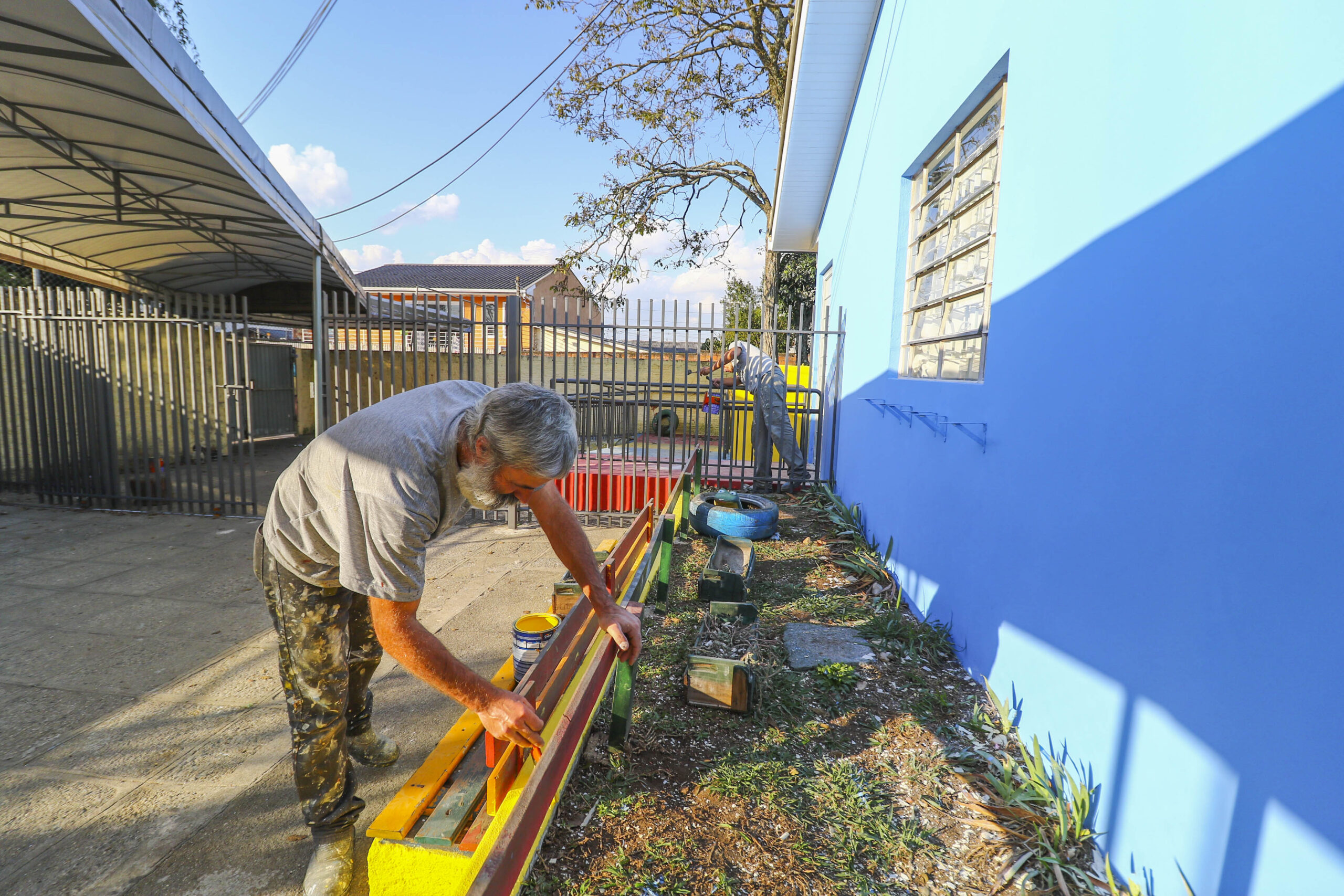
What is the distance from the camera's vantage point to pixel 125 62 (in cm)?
467

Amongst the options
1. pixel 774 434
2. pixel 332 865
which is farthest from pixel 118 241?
pixel 332 865

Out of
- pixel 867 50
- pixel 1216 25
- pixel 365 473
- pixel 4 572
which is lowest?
pixel 4 572

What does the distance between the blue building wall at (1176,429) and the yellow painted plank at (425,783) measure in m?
2.11

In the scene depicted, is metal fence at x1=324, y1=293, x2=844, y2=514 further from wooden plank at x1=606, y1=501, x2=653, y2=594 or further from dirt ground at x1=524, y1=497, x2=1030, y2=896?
dirt ground at x1=524, y1=497, x2=1030, y2=896

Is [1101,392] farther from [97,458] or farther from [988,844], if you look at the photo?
[97,458]

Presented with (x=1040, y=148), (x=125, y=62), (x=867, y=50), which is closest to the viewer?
(x=1040, y=148)

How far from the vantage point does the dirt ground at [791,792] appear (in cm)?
221

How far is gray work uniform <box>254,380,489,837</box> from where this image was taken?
5.98ft

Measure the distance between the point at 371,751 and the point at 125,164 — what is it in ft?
24.6

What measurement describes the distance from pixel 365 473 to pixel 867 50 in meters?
7.87

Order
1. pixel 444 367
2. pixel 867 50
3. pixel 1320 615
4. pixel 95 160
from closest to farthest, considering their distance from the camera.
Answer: pixel 1320 615
pixel 95 160
pixel 867 50
pixel 444 367

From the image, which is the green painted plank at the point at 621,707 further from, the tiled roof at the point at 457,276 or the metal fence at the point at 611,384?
the tiled roof at the point at 457,276

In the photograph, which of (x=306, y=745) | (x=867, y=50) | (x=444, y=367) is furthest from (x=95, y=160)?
(x=867, y=50)

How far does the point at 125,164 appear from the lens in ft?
22.9
